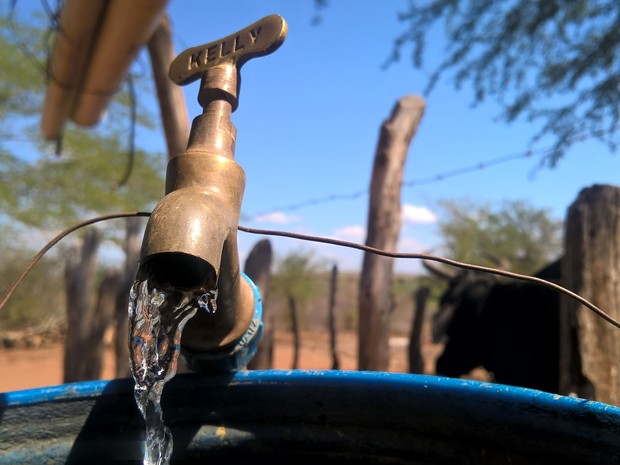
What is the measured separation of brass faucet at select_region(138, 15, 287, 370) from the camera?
556mm

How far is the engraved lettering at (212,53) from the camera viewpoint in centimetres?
73

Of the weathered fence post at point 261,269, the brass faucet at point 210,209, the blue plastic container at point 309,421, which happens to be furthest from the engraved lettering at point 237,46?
the weathered fence post at point 261,269

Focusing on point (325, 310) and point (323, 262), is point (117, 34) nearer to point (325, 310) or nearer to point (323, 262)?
point (323, 262)

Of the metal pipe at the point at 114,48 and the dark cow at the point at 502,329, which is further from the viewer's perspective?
the dark cow at the point at 502,329

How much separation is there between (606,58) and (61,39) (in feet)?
13.5

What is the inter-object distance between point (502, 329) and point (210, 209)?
3491mm

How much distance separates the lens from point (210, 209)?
0.59 m

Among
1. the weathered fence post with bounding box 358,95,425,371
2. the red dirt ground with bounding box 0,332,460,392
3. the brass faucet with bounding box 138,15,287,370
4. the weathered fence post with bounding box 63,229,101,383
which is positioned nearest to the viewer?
the brass faucet with bounding box 138,15,287,370

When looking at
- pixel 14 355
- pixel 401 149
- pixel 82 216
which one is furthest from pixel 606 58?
pixel 14 355

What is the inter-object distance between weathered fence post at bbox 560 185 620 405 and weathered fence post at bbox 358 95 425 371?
791 mm

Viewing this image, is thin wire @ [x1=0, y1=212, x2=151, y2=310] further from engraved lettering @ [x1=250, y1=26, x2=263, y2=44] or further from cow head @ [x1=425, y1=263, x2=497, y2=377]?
cow head @ [x1=425, y1=263, x2=497, y2=377]

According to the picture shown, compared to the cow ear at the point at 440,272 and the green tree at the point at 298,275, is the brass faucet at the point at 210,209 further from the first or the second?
the green tree at the point at 298,275

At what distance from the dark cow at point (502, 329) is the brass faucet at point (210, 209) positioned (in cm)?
290

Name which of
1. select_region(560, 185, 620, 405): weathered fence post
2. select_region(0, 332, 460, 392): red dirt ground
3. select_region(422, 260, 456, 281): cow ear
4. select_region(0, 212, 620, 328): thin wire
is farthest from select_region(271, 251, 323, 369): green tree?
select_region(0, 212, 620, 328): thin wire
